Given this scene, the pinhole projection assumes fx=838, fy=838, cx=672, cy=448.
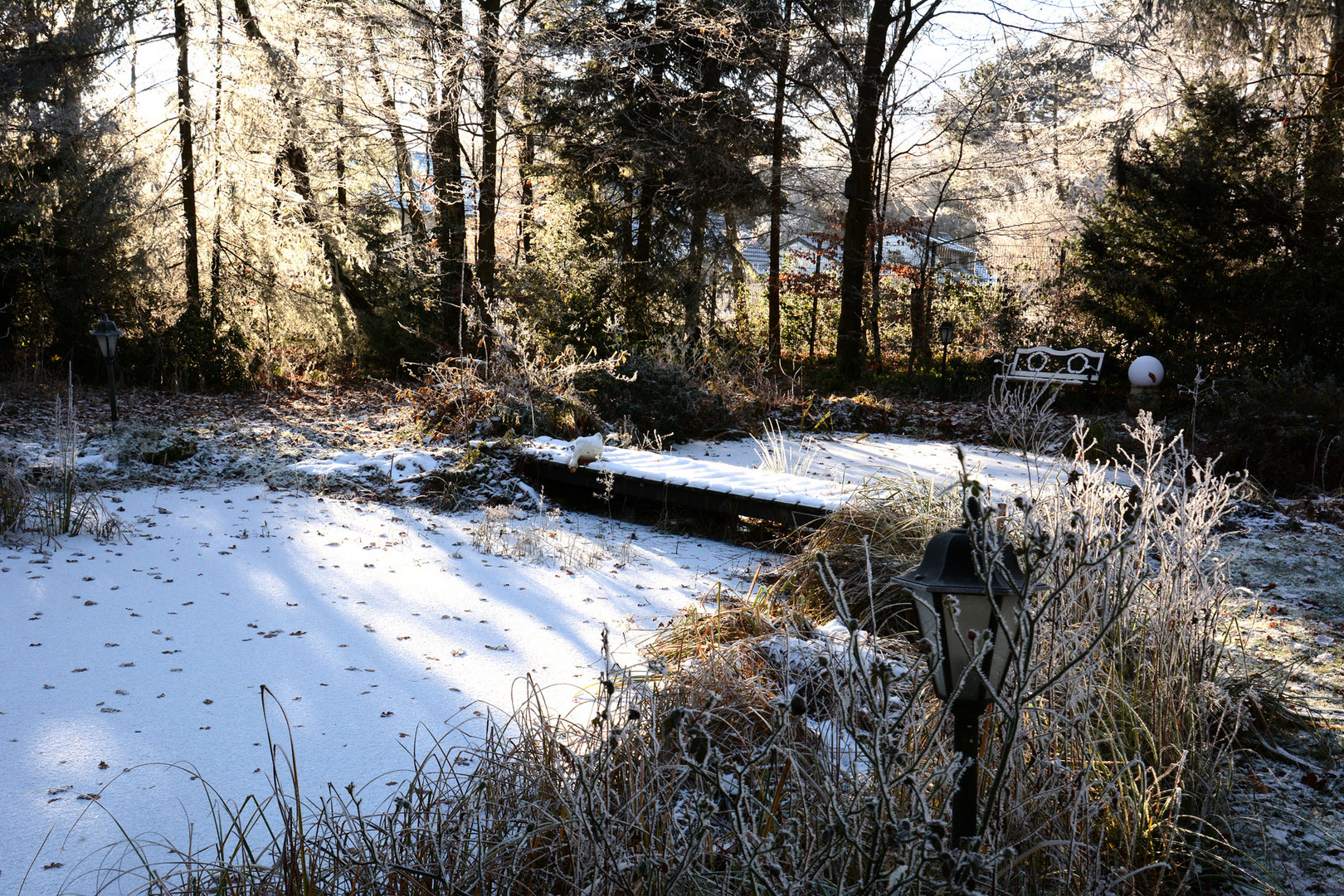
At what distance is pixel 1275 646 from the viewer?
3316 millimetres

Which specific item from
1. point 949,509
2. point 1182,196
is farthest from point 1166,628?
point 1182,196

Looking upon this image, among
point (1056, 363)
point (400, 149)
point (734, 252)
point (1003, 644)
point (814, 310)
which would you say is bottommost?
point (1003, 644)

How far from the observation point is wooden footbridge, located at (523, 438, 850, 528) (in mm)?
4805

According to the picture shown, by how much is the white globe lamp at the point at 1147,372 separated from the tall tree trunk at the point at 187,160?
11.2 metres

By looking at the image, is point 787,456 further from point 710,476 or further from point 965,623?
point 965,623

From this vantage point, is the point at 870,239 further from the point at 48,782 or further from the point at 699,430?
the point at 48,782

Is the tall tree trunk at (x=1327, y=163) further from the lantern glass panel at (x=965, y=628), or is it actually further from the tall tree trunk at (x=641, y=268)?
the lantern glass panel at (x=965, y=628)

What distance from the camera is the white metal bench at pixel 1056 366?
374 inches

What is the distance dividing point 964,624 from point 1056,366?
9.58m

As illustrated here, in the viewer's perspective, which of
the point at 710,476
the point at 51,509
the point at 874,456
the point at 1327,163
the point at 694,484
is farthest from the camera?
the point at 1327,163

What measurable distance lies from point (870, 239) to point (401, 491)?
8.55 m

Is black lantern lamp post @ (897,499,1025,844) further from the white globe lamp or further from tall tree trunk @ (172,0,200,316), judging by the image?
tall tree trunk @ (172,0,200,316)

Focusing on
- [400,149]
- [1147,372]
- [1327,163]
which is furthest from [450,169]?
[1327,163]

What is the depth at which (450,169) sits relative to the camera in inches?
449
